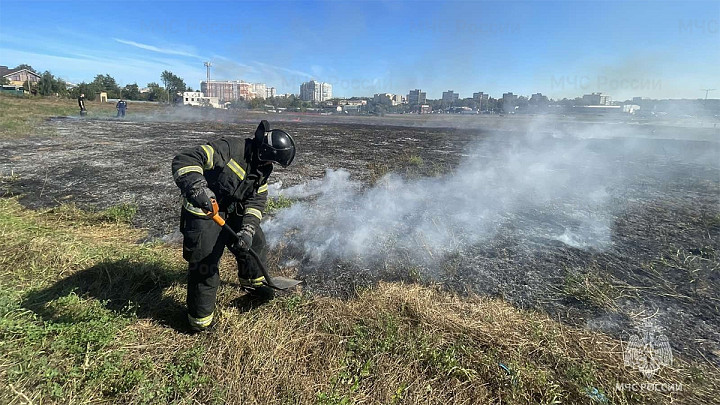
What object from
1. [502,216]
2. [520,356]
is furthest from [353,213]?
[520,356]

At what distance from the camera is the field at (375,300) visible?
7.69 ft

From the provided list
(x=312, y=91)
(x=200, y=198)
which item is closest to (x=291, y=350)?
(x=200, y=198)

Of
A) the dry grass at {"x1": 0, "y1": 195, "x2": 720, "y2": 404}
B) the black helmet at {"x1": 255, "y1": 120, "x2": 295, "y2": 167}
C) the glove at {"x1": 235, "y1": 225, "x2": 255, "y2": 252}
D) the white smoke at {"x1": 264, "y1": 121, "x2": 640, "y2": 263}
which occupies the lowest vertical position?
the dry grass at {"x1": 0, "y1": 195, "x2": 720, "y2": 404}

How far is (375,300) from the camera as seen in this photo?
3312mm

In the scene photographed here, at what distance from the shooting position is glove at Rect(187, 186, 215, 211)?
256 cm

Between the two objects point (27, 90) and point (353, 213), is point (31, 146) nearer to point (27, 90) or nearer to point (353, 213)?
point (353, 213)

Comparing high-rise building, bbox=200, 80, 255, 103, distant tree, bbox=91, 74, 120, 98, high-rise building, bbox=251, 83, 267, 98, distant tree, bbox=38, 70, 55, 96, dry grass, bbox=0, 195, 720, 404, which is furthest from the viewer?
high-rise building, bbox=251, 83, 267, 98

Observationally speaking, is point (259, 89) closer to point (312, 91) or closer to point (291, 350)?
point (312, 91)

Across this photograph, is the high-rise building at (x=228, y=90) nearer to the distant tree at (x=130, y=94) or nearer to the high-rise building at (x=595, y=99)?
the distant tree at (x=130, y=94)

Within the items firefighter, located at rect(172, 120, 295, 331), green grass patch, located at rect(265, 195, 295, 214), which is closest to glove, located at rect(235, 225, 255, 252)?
firefighter, located at rect(172, 120, 295, 331)

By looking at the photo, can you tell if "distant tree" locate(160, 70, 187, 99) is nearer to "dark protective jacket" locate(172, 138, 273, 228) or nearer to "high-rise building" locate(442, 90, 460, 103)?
"high-rise building" locate(442, 90, 460, 103)

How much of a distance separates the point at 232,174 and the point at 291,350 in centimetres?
158

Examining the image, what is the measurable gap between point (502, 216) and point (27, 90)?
7068cm

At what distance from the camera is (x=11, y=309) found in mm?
2752
